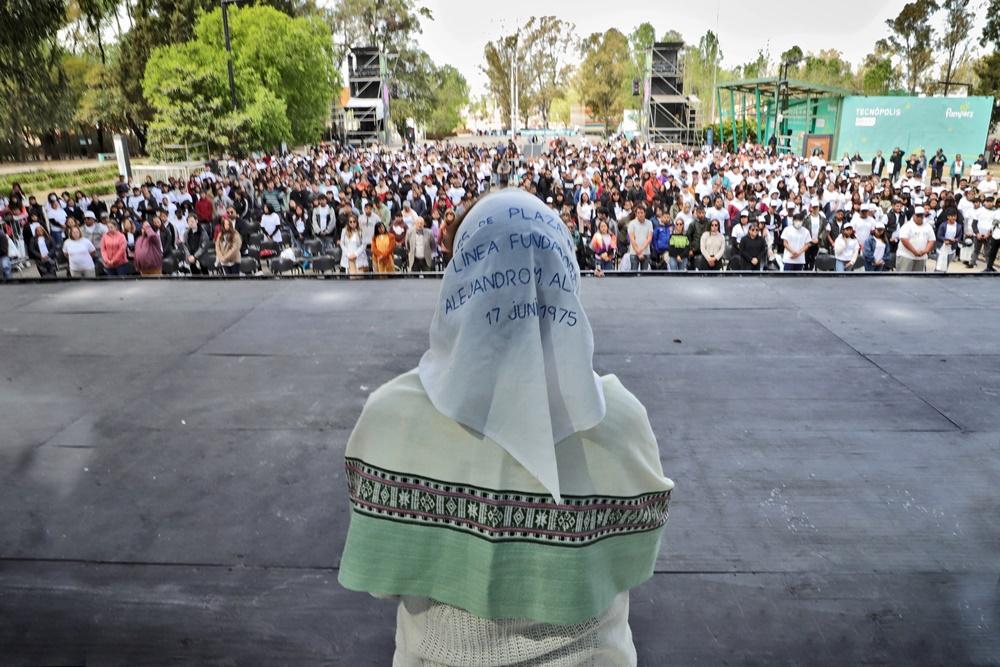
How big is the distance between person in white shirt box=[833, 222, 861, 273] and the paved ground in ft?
7.65

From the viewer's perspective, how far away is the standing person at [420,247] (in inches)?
413

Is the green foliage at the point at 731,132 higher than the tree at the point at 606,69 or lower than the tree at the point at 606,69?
lower

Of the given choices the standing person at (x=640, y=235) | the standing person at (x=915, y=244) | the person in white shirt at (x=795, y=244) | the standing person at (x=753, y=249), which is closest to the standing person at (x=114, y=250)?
the standing person at (x=640, y=235)

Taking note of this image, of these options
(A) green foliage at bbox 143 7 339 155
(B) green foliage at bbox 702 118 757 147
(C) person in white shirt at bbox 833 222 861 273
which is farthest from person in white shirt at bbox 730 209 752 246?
(B) green foliage at bbox 702 118 757 147

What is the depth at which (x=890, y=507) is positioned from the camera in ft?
11.8

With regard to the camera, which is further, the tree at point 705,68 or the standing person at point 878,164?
the tree at point 705,68

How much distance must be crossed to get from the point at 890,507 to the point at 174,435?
4296 mm

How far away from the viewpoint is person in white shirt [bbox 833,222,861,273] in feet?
31.4

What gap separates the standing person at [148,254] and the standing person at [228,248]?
2.71 ft

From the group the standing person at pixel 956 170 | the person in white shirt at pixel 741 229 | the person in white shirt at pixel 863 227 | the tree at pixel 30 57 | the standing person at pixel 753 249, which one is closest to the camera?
the standing person at pixel 753 249

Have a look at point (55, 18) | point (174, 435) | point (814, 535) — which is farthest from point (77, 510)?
point (55, 18)

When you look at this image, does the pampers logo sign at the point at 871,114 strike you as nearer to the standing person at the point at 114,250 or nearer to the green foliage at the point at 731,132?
the green foliage at the point at 731,132

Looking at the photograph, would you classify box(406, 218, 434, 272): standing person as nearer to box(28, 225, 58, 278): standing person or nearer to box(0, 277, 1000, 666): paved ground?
box(0, 277, 1000, 666): paved ground

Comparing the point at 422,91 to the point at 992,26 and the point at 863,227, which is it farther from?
the point at 863,227
